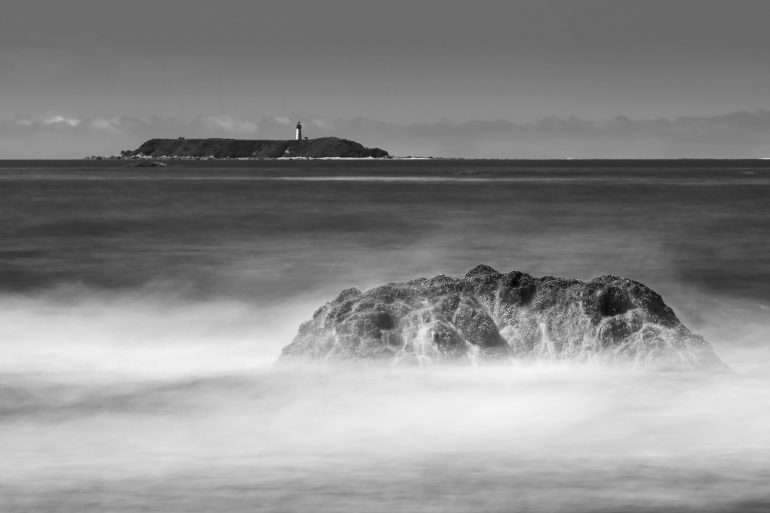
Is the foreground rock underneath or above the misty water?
above

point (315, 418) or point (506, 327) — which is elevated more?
point (506, 327)

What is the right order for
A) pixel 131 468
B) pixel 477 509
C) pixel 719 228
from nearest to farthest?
pixel 477 509, pixel 131 468, pixel 719 228

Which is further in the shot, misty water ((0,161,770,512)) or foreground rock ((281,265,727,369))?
foreground rock ((281,265,727,369))

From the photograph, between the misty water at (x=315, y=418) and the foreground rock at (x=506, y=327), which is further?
the foreground rock at (x=506, y=327)

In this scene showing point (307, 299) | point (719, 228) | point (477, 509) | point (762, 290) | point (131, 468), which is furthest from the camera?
point (719, 228)

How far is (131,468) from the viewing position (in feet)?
28.5

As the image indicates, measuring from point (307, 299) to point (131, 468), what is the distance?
1168cm

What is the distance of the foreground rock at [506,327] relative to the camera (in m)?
11.7

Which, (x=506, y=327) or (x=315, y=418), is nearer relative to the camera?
(x=315, y=418)

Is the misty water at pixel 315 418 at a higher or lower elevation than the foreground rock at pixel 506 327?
lower

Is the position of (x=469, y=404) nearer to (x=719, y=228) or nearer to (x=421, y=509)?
(x=421, y=509)

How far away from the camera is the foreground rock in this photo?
11672mm

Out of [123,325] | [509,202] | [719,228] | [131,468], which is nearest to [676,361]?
[131,468]

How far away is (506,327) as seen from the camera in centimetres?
1223
